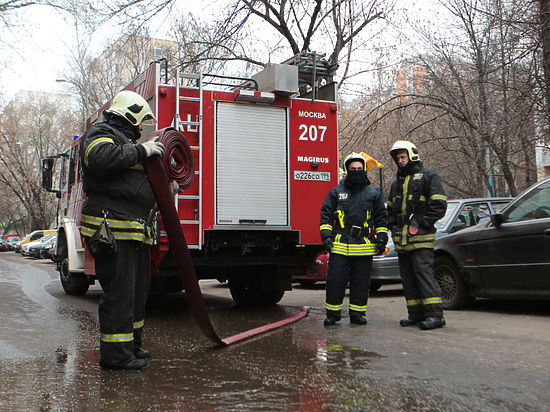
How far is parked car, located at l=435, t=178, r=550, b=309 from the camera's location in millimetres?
6637

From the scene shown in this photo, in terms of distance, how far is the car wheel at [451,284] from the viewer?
25.2 feet

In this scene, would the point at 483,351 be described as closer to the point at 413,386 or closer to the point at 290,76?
the point at 413,386

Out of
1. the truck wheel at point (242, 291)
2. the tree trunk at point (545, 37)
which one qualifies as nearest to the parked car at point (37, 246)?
the truck wheel at point (242, 291)

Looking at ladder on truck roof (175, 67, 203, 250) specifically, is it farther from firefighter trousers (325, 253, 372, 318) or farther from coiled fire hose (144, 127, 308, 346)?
coiled fire hose (144, 127, 308, 346)

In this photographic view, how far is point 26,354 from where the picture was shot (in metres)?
4.94

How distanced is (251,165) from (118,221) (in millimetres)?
3301

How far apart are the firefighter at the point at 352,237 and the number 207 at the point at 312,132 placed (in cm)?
114

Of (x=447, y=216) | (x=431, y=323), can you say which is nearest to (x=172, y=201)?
(x=431, y=323)

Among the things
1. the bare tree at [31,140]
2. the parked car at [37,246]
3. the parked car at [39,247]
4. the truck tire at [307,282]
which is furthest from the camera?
the bare tree at [31,140]

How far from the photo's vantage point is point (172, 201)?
4559 mm

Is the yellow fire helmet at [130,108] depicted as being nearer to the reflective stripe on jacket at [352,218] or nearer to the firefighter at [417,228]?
the reflective stripe on jacket at [352,218]

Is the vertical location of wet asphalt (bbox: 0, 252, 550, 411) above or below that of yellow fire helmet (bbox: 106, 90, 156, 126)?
below

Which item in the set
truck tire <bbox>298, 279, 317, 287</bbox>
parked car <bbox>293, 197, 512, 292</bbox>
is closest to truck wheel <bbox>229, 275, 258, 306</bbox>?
parked car <bbox>293, 197, 512, 292</bbox>

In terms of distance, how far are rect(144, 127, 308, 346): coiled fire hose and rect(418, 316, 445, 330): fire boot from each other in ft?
6.28
